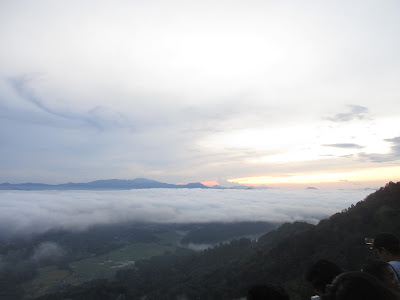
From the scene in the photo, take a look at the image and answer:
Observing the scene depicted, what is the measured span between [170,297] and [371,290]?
11317 cm

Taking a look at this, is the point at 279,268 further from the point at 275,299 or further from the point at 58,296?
the point at 58,296

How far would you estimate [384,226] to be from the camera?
Result: 64.8 m

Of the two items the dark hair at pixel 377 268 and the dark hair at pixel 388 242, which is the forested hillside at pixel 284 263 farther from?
the dark hair at pixel 377 268

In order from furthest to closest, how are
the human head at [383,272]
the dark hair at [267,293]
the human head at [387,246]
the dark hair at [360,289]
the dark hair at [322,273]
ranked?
1. the human head at [387,246]
2. the dark hair at [322,273]
3. the human head at [383,272]
4. the dark hair at [267,293]
5. the dark hair at [360,289]

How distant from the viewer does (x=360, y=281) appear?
308cm

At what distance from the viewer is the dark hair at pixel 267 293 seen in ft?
15.4

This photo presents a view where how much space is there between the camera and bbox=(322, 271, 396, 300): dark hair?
9.85ft

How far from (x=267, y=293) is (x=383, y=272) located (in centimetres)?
255

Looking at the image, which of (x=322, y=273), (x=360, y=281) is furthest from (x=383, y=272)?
(x=360, y=281)

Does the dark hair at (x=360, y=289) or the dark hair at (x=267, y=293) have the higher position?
the dark hair at (x=360, y=289)

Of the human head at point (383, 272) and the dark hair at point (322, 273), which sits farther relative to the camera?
the dark hair at point (322, 273)

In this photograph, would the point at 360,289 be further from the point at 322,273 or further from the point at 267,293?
the point at 322,273

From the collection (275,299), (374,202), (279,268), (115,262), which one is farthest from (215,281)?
(115,262)

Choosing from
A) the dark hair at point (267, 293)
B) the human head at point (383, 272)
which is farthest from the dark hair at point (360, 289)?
the human head at point (383, 272)
